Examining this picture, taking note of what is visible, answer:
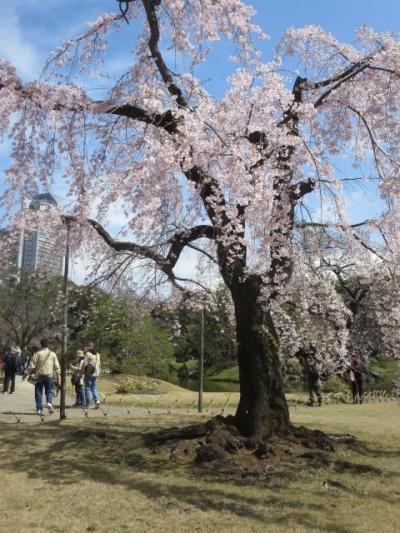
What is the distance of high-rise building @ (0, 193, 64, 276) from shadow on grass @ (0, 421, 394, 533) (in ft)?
11.5

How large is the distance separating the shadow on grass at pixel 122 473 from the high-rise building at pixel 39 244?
138 inches

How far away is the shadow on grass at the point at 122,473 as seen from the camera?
16.4ft

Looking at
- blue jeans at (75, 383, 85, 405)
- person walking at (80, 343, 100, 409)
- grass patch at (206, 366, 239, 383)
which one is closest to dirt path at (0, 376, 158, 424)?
blue jeans at (75, 383, 85, 405)

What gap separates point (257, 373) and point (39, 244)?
5648 mm

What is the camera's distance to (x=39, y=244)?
452 inches

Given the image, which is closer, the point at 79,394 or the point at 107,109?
the point at 107,109

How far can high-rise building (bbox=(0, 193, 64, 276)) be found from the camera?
10.2 meters

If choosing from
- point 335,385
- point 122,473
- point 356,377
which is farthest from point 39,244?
point 335,385

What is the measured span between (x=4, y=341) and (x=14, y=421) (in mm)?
31910

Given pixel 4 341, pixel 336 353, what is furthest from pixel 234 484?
pixel 4 341

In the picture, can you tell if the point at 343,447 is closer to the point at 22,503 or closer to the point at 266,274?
the point at 266,274

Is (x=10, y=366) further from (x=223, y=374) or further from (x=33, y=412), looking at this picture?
(x=223, y=374)

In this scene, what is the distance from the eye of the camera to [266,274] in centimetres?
866

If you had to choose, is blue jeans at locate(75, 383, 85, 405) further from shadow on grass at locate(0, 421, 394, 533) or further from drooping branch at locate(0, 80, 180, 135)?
drooping branch at locate(0, 80, 180, 135)
